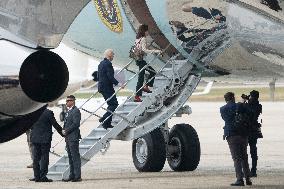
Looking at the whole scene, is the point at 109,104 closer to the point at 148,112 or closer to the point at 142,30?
the point at 148,112

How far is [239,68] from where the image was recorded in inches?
862

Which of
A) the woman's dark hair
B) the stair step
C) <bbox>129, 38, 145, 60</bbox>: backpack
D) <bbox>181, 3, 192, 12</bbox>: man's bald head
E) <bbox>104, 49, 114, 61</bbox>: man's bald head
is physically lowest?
the stair step

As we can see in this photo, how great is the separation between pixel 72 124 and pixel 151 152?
10.7ft

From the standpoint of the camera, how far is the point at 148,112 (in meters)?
23.4

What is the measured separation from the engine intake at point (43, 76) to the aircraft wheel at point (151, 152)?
11686 millimetres

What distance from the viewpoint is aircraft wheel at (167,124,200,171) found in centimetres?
2495

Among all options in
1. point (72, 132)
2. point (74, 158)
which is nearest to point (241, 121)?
point (72, 132)

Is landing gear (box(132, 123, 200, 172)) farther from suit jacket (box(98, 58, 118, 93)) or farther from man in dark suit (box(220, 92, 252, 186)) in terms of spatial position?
man in dark suit (box(220, 92, 252, 186))

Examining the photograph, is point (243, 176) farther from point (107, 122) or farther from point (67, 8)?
point (67, 8)

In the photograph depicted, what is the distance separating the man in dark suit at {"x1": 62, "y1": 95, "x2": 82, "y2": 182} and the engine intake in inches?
351

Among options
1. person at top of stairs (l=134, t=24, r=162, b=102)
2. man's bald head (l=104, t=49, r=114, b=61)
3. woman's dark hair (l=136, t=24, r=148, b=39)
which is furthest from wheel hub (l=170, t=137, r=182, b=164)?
woman's dark hair (l=136, t=24, r=148, b=39)

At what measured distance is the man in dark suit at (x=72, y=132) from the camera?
22.0 meters

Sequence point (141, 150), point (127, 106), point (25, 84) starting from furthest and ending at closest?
point (141, 150) < point (127, 106) < point (25, 84)

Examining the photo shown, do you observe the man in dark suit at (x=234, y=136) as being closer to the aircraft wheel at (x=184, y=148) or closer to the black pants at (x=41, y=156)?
the black pants at (x=41, y=156)
